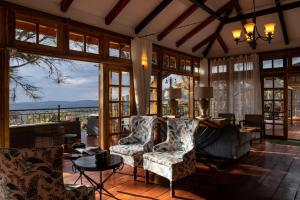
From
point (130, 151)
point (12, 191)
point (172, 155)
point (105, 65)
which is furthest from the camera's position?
point (105, 65)

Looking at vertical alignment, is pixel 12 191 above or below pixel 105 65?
below

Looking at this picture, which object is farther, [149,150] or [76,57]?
[76,57]

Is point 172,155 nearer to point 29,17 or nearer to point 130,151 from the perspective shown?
point 130,151

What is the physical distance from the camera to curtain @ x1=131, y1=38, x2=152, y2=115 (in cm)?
559

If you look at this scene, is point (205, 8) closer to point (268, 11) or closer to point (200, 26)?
point (200, 26)

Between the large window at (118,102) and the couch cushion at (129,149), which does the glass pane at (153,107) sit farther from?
the couch cushion at (129,149)

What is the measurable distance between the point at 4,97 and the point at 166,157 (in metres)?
2.56

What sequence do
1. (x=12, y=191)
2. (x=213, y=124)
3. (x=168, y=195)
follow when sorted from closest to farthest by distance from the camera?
(x=12, y=191)
(x=168, y=195)
(x=213, y=124)

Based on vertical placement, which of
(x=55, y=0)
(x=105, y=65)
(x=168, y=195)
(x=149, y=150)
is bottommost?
(x=168, y=195)

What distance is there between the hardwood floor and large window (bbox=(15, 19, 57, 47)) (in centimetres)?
225

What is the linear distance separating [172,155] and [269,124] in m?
5.19

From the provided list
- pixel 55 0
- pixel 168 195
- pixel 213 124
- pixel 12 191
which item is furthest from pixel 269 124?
pixel 12 191

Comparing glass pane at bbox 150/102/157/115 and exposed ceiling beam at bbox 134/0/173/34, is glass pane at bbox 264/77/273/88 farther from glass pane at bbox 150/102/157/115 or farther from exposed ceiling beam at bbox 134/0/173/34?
exposed ceiling beam at bbox 134/0/173/34

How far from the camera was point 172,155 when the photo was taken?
140 inches
